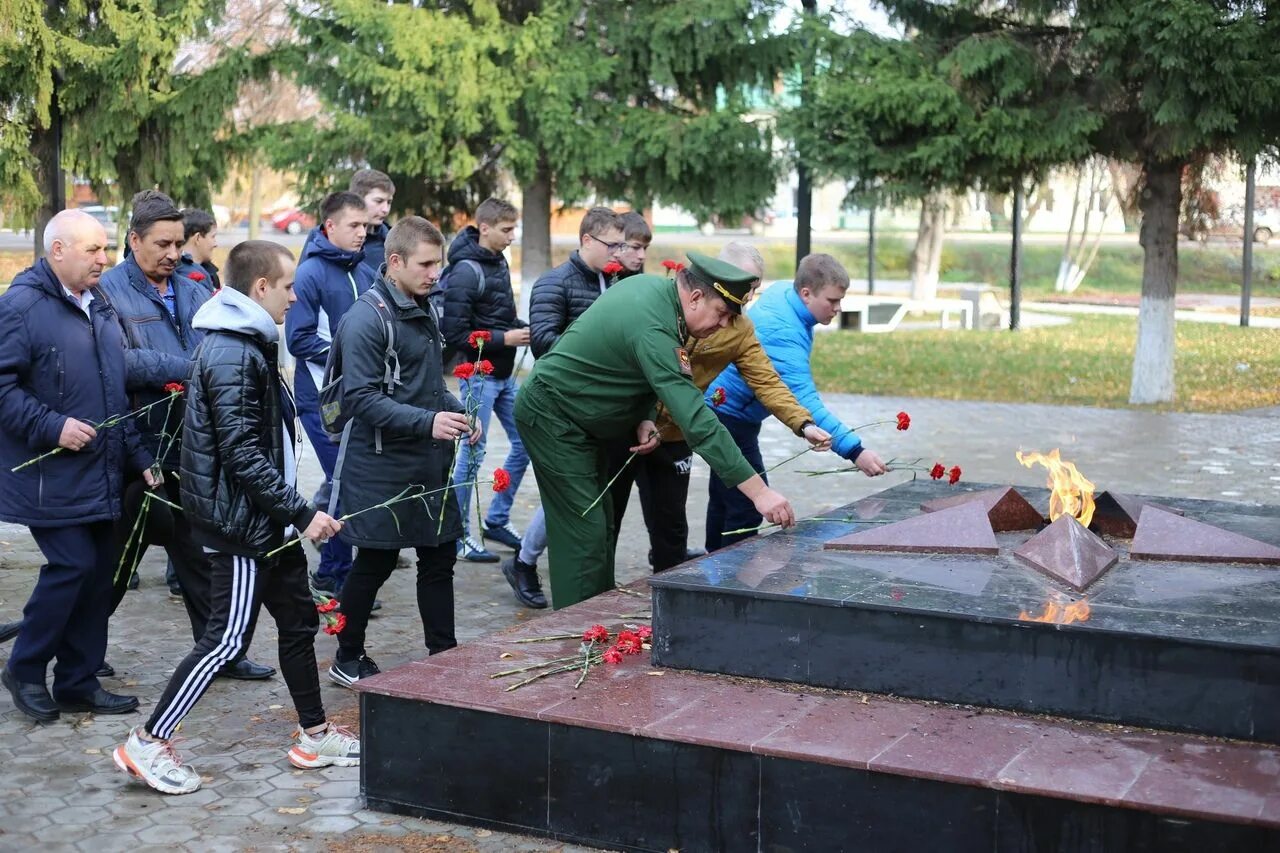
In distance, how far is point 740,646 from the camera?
16.1 feet

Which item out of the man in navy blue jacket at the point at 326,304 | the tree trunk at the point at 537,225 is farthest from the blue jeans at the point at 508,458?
the tree trunk at the point at 537,225

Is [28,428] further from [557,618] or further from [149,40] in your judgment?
[149,40]

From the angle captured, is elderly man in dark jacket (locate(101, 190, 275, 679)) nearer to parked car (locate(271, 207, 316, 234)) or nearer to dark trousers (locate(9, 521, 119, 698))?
dark trousers (locate(9, 521, 119, 698))

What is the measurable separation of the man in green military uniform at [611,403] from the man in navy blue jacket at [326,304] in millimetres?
1677

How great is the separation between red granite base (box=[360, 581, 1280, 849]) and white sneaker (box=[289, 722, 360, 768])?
1.12 ft

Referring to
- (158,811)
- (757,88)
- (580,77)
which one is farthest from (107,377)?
(757,88)

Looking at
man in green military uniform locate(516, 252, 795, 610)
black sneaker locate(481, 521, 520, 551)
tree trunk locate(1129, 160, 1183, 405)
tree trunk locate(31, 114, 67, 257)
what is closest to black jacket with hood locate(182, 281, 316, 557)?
man in green military uniform locate(516, 252, 795, 610)

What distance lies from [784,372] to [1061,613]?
103 inches

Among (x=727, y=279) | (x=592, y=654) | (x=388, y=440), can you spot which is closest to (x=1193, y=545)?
(x=727, y=279)

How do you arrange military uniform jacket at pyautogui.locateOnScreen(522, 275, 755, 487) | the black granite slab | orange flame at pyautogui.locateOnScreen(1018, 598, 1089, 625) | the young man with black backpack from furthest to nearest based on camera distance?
the young man with black backpack < military uniform jacket at pyautogui.locateOnScreen(522, 275, 755, 487) < orange flame at pyautogui.locateOnScreen(1018, 598, 1089, 625) < the black granite slab

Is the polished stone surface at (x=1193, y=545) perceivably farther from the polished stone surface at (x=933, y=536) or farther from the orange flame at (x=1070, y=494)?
the polished stone surface at (x=933, y=536)

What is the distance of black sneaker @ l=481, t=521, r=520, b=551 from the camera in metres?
8.48

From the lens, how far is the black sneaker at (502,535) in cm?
848

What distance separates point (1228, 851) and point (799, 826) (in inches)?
43.5
